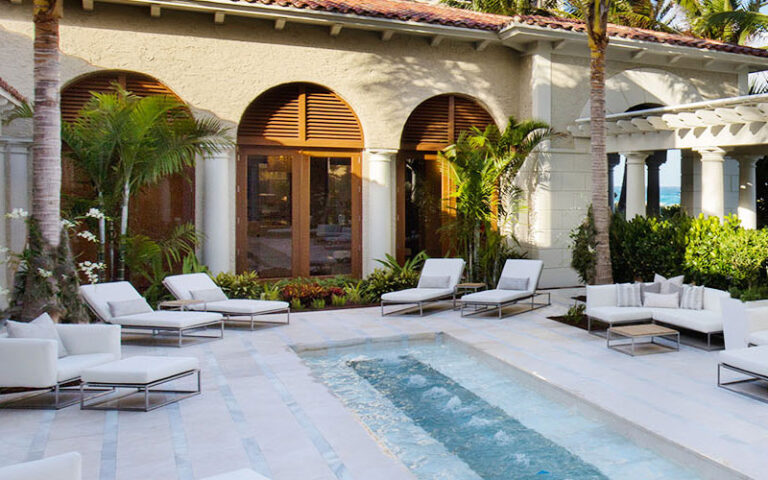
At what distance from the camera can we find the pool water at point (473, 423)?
5508mm

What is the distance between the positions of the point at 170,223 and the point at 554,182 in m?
8.62

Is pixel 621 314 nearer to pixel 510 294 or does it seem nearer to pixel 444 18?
pixel 510 294

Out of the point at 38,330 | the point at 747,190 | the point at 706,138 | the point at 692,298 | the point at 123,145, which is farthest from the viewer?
the point at 747,190

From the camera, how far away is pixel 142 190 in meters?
13.2

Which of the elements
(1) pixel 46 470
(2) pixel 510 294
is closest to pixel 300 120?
(2) pixel 510 294

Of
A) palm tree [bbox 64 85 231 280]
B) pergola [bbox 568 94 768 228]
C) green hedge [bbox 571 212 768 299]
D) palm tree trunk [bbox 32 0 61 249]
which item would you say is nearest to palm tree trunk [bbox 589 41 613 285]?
green hedge [bbox 571 212 768 299]

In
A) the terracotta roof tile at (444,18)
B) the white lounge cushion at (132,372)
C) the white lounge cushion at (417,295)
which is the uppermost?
the terracotta roof tile at (444,18)

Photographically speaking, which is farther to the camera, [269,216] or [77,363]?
[269,216]

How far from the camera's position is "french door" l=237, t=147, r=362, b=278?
576 inches

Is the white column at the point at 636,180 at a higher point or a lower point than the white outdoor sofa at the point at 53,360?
higher

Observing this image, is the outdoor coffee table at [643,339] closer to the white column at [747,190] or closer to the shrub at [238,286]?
the shrub at [238,286]

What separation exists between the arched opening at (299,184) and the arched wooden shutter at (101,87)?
1.93 meters

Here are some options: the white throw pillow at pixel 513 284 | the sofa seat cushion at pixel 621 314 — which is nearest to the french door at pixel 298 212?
the white throw pillow at pixel 513 284

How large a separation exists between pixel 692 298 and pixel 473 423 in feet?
16.6
